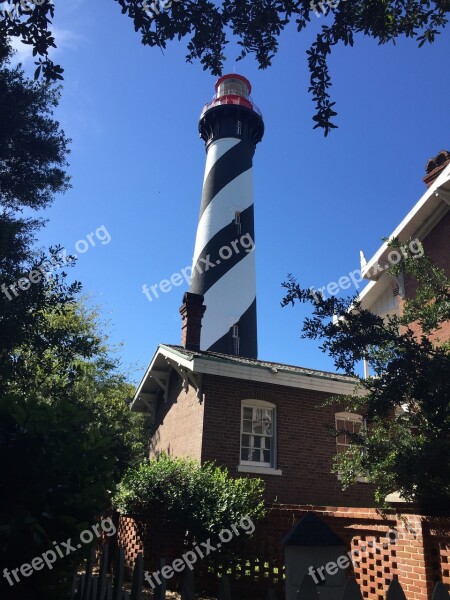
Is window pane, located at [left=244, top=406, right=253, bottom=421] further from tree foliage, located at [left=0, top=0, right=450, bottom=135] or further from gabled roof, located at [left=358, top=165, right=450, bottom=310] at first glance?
tree foliage, located at [left=0, top=0, right=450, bottom=135]

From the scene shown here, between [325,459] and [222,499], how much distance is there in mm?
5024

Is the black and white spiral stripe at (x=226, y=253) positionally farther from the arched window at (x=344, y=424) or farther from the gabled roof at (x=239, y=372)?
the arched window at (x=344, y=424)

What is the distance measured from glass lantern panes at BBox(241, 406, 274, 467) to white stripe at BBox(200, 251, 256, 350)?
8.03m

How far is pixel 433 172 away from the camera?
14.1 metres

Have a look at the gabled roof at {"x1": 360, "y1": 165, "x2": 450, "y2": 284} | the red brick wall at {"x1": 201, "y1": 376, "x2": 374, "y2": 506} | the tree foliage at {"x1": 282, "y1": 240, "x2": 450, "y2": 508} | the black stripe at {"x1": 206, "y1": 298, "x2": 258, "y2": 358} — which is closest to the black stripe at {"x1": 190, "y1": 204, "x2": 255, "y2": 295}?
the black stripe at {"x1": 206, "y1": 298, "x2": 258, "y2": 358}

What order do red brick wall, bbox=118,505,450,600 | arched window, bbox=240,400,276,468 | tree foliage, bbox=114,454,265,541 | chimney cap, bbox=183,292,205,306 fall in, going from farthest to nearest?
chimney cap, bbox=183,292,205,306 → arched window, bbox=240,400,276,468 → tree foliage, bbox=114,454,265,541 → red brick wall, bbox=118,505,450,600

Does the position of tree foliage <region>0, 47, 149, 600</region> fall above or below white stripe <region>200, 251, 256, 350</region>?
below

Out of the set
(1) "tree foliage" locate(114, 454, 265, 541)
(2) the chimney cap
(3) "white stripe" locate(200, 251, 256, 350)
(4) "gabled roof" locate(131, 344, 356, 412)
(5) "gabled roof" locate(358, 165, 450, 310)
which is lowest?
(1) "tree foliage" locate(114, 454, 265, 541)

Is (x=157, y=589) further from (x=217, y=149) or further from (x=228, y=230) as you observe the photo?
(x=217, y=149)

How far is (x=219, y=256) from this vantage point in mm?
23203

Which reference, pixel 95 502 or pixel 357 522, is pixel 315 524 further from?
pixel 357 522

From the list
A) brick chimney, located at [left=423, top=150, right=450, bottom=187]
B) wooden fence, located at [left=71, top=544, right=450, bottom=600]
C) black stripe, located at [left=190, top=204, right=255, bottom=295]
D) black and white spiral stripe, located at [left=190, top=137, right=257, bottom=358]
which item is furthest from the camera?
black stripe, located at [left=190, top=204, right=255, bottom=295]

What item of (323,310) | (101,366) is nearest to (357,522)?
(323,310)

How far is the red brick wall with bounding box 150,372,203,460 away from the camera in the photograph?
12.7m
